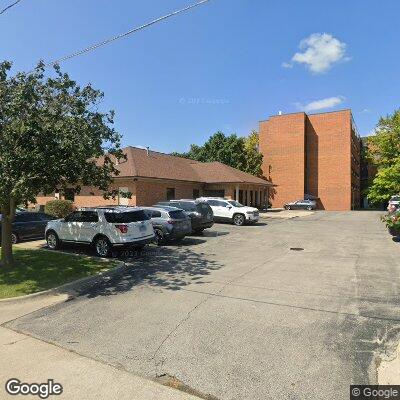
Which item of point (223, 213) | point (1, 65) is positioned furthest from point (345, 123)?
point (1, 65)

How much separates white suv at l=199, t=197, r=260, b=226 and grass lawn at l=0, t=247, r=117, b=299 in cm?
1382

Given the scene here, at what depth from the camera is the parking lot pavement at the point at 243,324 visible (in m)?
4.70

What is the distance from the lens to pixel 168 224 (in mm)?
15430

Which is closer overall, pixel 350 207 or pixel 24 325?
pixel 24 325

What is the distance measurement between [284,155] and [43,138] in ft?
153

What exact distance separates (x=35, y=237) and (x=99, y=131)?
9.22 metres

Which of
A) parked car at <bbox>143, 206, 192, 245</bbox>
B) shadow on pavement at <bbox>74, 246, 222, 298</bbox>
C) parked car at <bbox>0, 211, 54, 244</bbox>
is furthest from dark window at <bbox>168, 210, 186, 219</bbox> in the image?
parked car at <bbox>0, 211, 54, 244</bbox>

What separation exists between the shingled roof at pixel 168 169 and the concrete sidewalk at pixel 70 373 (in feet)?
66.4

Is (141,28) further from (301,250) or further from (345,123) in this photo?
(345,123)

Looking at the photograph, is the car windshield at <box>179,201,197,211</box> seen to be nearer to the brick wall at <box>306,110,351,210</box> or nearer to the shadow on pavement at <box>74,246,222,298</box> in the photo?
the shadow on pavement at <box>74,246,222,298</box>

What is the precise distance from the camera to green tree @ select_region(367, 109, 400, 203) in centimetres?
4312

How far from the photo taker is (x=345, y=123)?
2016 inches

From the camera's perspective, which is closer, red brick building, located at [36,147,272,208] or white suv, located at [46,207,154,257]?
white suv, located at [46,207,154,257]

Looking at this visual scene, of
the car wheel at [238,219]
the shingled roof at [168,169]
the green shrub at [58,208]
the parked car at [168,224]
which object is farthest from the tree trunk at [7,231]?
the green shrub at [58,208]
